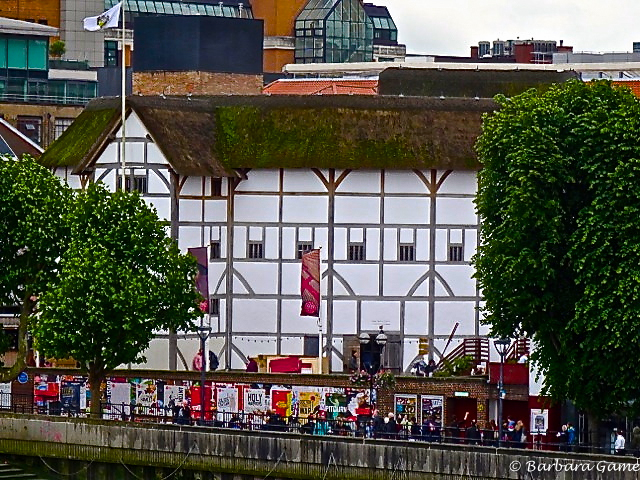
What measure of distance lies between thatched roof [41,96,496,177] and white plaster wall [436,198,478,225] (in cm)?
158

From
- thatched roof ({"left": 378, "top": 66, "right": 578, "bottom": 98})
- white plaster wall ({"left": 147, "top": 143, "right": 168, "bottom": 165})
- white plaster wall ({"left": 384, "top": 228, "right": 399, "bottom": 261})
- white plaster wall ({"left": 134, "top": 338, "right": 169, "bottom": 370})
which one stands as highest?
thatched roof ({"left": 378, "top": 66, "right": 578, "bottom": 98})

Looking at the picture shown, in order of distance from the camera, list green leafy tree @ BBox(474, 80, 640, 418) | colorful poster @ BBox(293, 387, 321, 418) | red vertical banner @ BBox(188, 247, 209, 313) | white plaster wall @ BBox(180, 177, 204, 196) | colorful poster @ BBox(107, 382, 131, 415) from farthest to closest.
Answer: white plaster wall @ BBox(180, 177, 204, 196) → red vertical banner @ BBox(188, 247, 209, 313) → colorful poster @ BBox(107, 382, 131, 415) → colorful poster @ BBox(293, 387, 321, 418) → green leafy tree @ BBox(474, 80, 640, 418)

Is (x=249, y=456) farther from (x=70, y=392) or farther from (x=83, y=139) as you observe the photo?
(x=83, y=139)

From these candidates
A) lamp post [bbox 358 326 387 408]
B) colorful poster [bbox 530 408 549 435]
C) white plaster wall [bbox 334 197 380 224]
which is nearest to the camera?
colorful poster [bbox 530 408 549 435]

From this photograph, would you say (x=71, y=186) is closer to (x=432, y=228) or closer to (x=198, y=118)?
(x=198, y=118)

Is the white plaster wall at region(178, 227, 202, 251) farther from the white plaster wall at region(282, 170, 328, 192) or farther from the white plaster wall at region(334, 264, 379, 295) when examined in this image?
the white plaster wall at region(334, 264, 379, 295)

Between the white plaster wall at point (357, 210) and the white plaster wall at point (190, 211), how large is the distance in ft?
18.1

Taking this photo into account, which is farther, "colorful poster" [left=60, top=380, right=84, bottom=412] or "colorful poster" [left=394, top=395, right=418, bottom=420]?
"colorful poster" [left=60, top=380, right=84, bottom=412]

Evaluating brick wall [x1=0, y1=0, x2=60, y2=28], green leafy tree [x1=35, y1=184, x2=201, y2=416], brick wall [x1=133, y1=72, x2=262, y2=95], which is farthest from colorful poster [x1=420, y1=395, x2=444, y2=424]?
brick wall [x1=0, y1=0, x2=60, y2=28]

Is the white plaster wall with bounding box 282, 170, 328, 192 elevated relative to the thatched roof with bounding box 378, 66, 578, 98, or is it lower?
lower

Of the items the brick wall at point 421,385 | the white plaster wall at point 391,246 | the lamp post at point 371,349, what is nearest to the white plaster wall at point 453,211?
the white plaster wall at point 391,246

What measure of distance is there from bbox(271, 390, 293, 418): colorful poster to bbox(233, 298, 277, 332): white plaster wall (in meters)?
9.24

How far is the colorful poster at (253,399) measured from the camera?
8819cm

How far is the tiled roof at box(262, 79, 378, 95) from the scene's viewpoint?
119m
